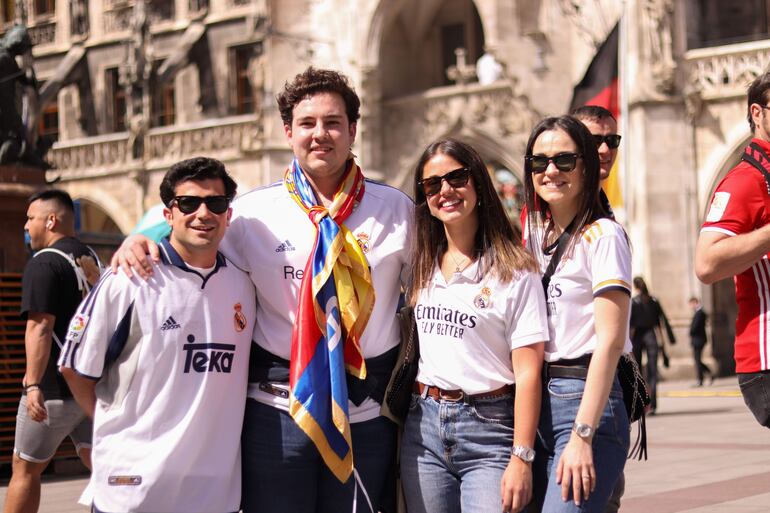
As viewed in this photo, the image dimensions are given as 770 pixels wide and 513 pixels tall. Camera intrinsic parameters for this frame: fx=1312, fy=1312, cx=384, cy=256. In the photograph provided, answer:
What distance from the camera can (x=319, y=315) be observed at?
493 centimetres

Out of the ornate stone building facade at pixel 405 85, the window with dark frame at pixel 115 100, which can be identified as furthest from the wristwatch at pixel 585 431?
the window with dark frame at pixel 115 100

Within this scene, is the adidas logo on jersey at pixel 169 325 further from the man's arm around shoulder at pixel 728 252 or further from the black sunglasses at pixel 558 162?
the man's arm around shoulder at pixel 728 252

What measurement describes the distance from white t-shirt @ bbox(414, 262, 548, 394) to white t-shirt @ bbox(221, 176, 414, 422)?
1.06 ft

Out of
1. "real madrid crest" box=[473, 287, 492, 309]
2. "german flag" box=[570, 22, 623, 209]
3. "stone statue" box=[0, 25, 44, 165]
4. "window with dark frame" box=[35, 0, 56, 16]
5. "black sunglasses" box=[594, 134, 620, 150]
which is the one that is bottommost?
"real madrid crest" box=[473, 287, 492, 309]

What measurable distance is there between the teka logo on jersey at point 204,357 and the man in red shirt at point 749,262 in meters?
1.80

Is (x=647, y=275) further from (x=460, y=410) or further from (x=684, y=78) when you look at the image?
(x=460, y=410)

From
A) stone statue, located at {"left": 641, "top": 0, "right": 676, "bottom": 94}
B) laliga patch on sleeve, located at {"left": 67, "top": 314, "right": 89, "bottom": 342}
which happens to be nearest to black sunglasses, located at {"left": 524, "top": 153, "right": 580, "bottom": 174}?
laliga patch on sleeve, located at {"left": 67, "top": 314, "right": 89, "bottom": 342}

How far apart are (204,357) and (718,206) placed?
201 cm

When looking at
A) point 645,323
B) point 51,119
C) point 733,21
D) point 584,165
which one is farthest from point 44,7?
point 584,165

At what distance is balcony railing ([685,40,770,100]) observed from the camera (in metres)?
25.9

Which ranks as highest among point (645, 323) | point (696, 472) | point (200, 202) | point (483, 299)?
point (200, 202)

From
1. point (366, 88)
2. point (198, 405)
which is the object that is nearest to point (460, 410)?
point (198, 405)

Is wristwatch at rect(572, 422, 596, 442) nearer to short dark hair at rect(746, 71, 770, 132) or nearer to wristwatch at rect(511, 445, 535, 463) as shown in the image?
wristwatch at rect(511, 445, 535, 463)

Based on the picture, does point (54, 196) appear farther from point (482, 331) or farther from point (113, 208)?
point (113, 208)
